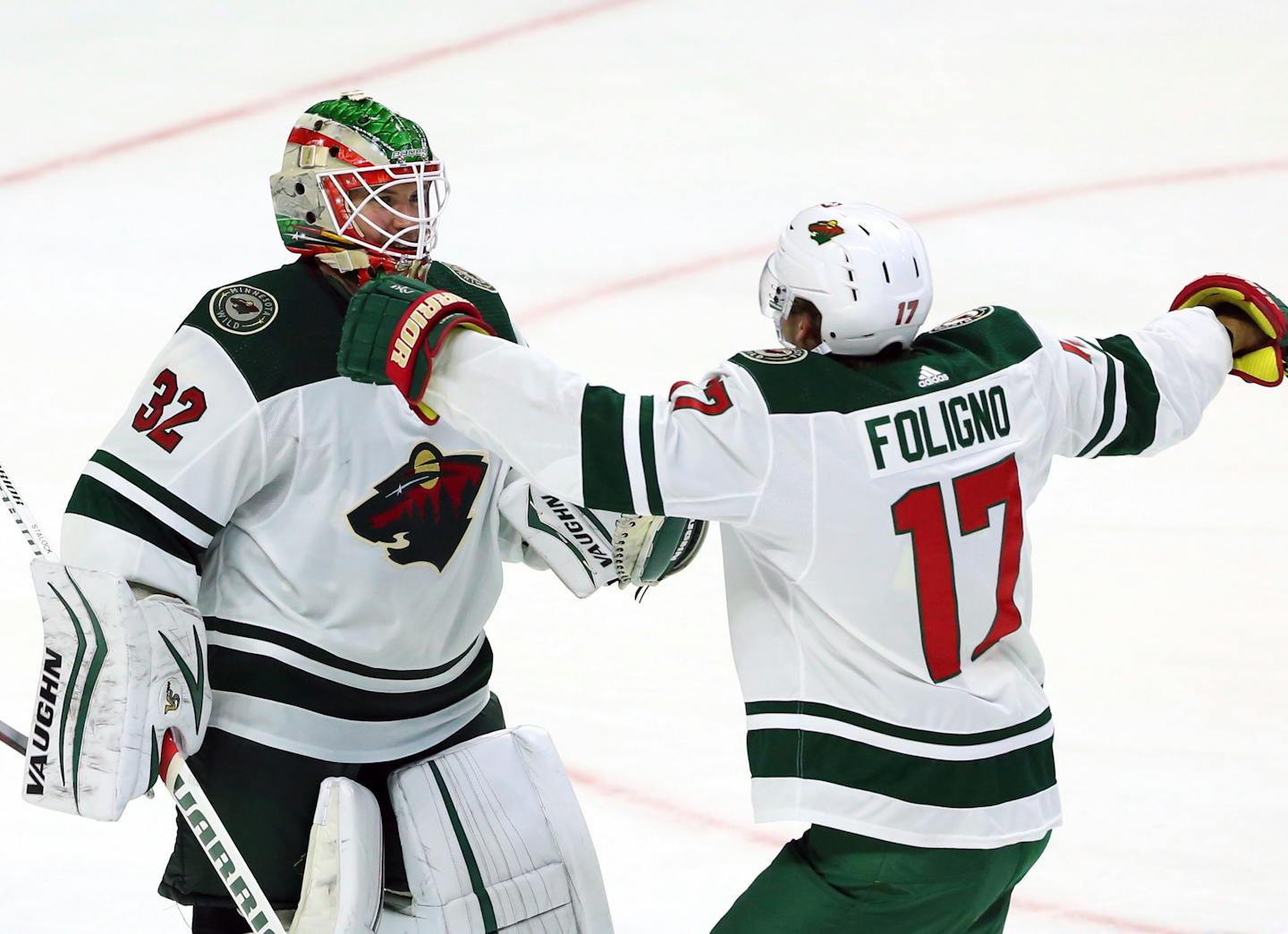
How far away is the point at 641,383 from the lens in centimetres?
451

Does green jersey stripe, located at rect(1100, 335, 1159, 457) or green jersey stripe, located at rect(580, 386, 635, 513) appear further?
green jersey stripe, located at rect(1100, 335, 1159, 457)

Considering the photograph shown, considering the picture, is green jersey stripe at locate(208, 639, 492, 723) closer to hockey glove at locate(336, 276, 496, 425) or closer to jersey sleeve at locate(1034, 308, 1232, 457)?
hockey glove at locate(336, 276, 496, 425)

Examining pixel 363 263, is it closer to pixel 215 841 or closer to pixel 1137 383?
pixel 215 841

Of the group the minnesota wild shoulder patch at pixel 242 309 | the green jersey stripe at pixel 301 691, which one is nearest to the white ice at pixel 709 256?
the green jersey stripe at pixel 301 691

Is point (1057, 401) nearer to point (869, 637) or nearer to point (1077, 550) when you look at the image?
point (869, 637)

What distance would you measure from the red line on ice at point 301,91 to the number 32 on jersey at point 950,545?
421 centimetres

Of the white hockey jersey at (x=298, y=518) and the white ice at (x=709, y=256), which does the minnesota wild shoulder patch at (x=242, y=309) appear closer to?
the white hockey jersey at (x=298, y=518)

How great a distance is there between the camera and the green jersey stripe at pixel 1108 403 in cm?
201

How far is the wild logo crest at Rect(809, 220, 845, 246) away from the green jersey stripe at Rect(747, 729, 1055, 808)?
0.52 meters

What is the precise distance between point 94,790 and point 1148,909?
1614 mm

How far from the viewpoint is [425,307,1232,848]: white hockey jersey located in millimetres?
1748

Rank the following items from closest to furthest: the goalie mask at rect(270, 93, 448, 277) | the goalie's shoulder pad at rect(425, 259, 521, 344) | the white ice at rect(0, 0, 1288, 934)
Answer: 1. the goalie mask at rect(270, 93, 448, 277)
2. the goalie's shoulder pad at rect(425, 259, 521, 344)
3. the white ice at rect(0, 0, 1288, 934)

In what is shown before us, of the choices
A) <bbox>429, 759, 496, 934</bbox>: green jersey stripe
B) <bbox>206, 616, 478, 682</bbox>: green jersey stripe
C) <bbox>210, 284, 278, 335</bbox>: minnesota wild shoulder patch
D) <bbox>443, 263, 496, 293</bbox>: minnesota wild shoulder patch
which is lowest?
<bbox>429, 759, 496, 934</bbox>: green jersey stripe

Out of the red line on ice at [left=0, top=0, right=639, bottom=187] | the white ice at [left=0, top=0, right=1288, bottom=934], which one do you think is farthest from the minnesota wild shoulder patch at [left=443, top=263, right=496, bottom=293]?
the red line on ice at [left=0, top=0, right=639, bottom=187]
